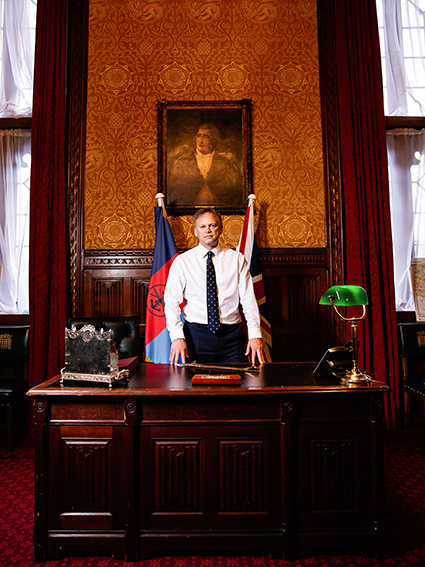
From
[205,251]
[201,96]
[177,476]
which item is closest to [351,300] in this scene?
[205,251]

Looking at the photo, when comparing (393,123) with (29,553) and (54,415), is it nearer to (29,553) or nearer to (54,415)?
(54,415)

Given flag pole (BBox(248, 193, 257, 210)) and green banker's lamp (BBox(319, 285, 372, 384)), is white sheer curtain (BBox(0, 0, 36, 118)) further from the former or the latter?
green banker's lamp (BBox(319, 285, 372, 384))

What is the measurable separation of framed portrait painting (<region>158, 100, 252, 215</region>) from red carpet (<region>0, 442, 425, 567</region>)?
2527 millimetres

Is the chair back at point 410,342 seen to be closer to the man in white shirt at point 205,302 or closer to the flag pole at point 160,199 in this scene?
the man in white shirt at point 205,302

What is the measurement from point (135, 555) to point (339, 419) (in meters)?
1.13

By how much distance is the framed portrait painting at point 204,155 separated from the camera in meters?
3.72

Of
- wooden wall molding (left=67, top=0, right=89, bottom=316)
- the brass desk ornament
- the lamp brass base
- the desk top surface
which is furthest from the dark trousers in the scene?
wooden wall molding (left=67, top=0, right=89, bottom=316)

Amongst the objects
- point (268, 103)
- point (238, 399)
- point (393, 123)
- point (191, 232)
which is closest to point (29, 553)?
point (238, 399)

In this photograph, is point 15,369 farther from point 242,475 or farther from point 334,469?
point 334,469

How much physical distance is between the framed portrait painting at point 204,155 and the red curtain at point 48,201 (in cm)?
100

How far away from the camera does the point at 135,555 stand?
1.73 meters

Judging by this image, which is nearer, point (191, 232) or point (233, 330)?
point (233, 330)

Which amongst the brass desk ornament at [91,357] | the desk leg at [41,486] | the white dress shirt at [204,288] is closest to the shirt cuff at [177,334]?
the white dress shirt at [204,288]

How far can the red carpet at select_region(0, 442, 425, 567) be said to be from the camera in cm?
174
